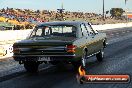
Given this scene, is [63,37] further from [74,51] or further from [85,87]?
[85,87]

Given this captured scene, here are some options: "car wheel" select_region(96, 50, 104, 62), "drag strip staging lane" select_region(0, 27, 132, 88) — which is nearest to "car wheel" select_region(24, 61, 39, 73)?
"drag strip staging lane" select_region(0, 27, 132, 88)

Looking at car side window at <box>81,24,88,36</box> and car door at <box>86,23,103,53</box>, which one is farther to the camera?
car door at <box>86,23,103,53</box>

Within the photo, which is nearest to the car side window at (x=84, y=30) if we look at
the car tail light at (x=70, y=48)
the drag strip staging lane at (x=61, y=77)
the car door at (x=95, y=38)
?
the car door at (x=95, y=38)

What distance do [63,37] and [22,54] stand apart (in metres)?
1.46

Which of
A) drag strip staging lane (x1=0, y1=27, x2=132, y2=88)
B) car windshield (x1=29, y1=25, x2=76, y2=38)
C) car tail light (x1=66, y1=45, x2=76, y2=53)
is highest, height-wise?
car windshield (x1=29, y1=25, x2=76, y2=38)

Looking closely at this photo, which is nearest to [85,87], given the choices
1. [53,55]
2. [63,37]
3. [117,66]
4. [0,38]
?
[53,55]

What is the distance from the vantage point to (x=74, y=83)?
36.7 feet

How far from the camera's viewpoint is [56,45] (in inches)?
492

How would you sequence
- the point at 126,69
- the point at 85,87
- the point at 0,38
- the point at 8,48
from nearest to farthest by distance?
1. the point at 85,87
2. the point at 126,69
3. the point at 8,48
4. the point at 0,38

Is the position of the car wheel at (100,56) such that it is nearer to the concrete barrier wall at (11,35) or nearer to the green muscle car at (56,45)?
the green muscle car at (56,45)

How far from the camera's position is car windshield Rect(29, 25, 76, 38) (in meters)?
13.6

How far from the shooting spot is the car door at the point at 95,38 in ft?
49.3

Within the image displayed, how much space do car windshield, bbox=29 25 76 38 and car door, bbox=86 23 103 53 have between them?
4.18 ft

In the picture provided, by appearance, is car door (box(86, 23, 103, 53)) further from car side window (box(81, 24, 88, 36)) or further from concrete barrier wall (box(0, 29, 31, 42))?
concrete barrier wall (box(0, 29, 31, 42))
